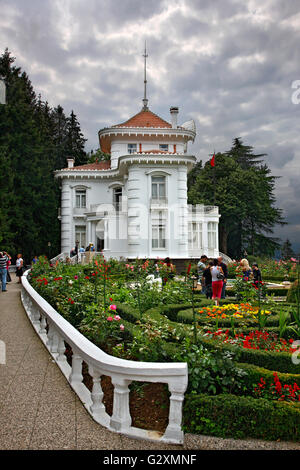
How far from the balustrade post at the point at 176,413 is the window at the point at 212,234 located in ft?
99.5

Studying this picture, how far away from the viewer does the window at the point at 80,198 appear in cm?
3497

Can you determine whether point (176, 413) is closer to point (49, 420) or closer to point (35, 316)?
point (49, 420)

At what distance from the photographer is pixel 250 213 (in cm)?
4756

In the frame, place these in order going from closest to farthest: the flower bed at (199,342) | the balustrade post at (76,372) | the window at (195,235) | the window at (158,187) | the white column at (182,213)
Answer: the flower bed at (199,342), the balustrade post at (76,372), the white column at (182,213), the window at (158,187), the window at (195,235)

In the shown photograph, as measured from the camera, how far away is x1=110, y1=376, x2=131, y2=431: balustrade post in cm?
386

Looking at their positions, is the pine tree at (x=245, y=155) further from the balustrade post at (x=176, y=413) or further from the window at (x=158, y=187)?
the balustrade post at (x=176, y=413)

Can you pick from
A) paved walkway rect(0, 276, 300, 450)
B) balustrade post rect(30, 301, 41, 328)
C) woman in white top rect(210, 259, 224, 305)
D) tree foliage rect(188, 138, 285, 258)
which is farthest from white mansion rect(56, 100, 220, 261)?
paved walkway rect(0, 276, 300, 450)

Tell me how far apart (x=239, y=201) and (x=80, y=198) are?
1956 cm

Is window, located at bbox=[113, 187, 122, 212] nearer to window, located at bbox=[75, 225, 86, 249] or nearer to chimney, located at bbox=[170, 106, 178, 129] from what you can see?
window, located at bbox=[75, 225, 86, 249]

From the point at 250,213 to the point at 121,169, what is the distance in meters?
22.1

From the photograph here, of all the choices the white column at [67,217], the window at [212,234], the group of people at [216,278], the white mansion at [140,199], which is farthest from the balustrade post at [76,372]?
the white column at [67,217]

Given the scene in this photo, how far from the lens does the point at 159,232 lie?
2841 cm
